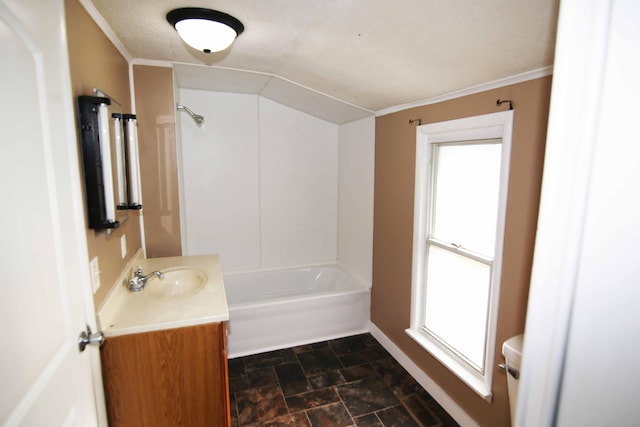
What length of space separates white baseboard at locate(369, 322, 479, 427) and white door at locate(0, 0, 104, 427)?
2.06 m

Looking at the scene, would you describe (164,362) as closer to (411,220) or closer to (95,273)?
(95,273)

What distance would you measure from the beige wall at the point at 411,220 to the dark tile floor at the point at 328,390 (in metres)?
0.21

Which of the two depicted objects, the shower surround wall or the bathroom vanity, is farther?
the shower surround wall

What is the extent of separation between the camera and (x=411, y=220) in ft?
8.34

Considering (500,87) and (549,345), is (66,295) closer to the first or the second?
(549,345)

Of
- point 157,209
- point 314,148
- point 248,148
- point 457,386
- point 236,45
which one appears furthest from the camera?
point 314,148

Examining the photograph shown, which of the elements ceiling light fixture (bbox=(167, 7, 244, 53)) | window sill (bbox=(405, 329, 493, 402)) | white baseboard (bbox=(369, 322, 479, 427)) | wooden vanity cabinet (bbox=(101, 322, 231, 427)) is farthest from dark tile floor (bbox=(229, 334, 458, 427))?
ceiling light fixture (bbox=(167, 7, 244, 53))

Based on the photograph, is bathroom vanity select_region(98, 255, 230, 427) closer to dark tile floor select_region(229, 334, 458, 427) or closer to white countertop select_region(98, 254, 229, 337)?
white countertop select_region(98, 254, 229, 337)

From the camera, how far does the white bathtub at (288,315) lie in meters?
2.88

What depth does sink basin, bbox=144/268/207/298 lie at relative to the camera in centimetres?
206

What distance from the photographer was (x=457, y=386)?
7.11ft

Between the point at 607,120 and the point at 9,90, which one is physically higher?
the point at 9,90

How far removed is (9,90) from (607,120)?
1.11 meters

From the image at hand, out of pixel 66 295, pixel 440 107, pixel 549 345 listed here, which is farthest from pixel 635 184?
pixel 440 107
